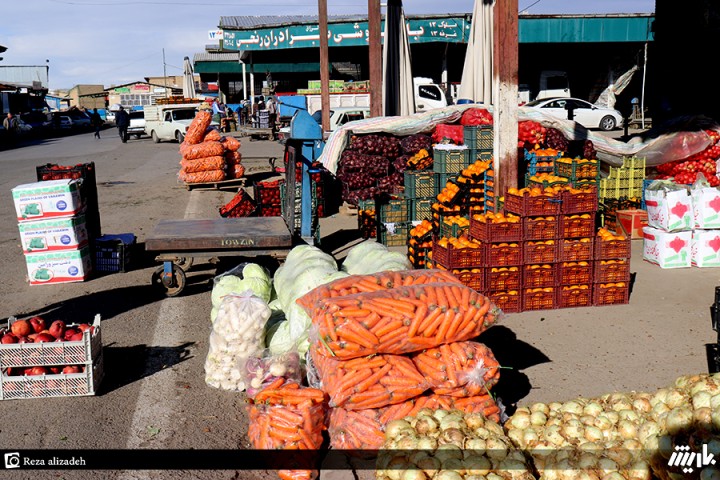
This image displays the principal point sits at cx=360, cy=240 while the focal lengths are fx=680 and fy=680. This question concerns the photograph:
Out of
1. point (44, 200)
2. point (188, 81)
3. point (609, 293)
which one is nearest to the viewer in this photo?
point (609, 293)

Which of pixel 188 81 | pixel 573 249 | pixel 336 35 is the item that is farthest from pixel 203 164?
pixel 188 81

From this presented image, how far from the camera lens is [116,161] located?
95.1 feet

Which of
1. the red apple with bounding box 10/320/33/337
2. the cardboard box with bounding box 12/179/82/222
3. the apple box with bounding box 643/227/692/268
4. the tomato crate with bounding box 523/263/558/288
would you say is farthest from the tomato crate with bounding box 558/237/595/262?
the cardboard box with bounding box 12/179/82/222

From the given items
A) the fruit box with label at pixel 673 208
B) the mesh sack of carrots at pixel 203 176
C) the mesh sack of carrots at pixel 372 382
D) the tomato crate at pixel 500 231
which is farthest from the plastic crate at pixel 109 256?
the mesh sack of carrots at pixel 203 176

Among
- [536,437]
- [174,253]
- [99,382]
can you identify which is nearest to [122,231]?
[174,253]

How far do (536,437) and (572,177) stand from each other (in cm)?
801

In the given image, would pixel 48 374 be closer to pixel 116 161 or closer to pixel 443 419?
pixel 443 419

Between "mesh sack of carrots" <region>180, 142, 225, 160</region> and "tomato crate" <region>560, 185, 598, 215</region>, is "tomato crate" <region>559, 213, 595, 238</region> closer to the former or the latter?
"tomato crate" <region>560, 185, 598, 215</region>

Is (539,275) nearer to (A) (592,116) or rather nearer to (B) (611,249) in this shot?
(B) (611,249)

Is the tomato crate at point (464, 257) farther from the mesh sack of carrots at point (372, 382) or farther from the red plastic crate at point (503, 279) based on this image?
the mesh sack of carrots at point (372, 382)

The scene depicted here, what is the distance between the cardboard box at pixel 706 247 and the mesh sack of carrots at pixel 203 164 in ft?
43.5

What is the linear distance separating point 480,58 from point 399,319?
1287 centimetres

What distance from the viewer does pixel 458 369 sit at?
195 inches

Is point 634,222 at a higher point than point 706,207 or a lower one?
lower
